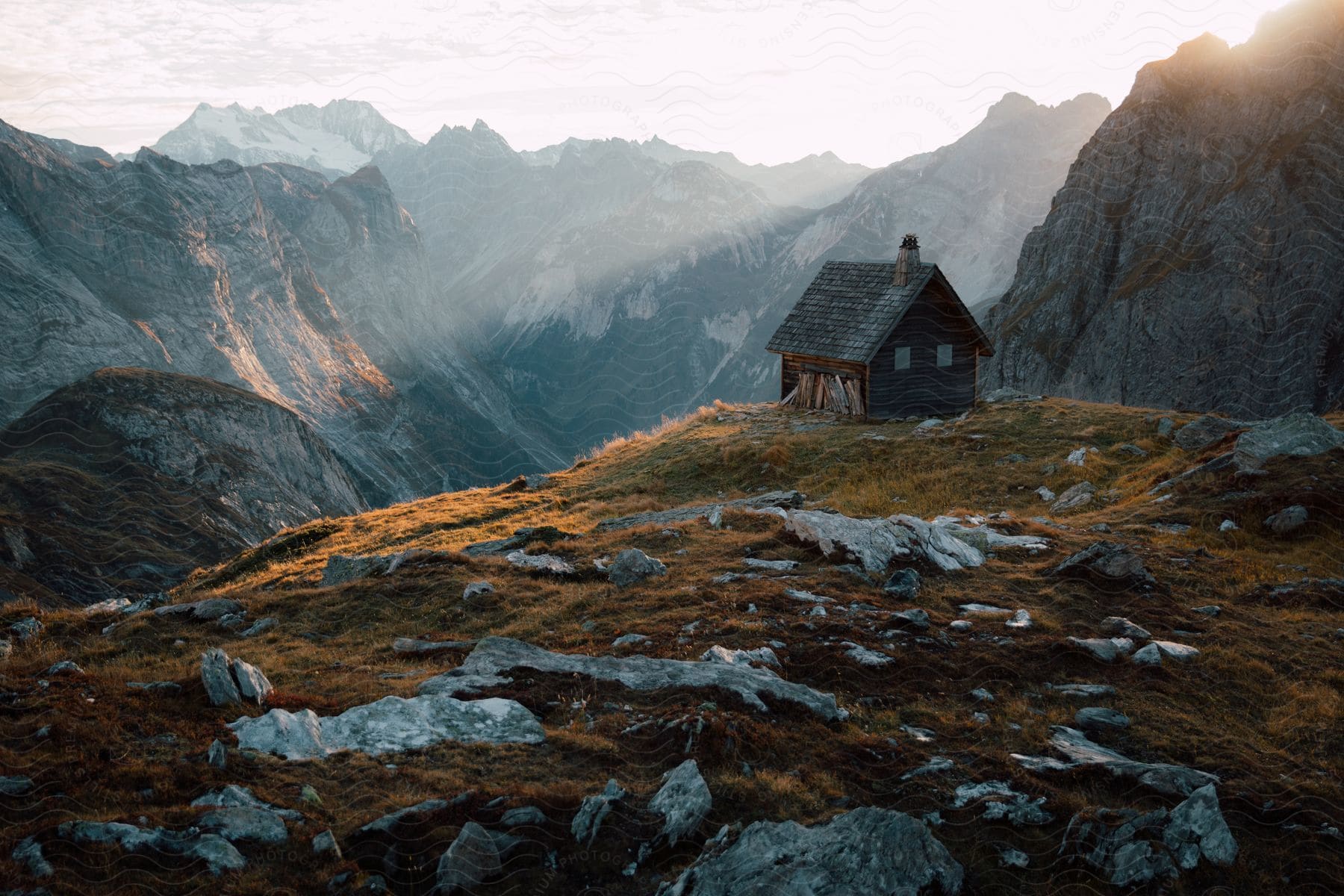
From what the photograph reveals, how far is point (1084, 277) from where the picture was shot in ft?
287

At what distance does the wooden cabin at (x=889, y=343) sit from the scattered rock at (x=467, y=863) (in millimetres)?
28222

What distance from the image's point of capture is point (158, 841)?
6074mm

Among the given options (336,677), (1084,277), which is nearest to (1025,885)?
(336,677)

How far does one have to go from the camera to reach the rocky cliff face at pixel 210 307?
97.9 metres

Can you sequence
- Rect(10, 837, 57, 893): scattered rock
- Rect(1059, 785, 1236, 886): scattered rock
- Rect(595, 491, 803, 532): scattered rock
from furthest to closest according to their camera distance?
Rect(595, 491, 803, 532): scattered rock, Rect(1059, 785, 1236, 886): scattered rock, Rect(10, 837, 57, 893): scattered rock

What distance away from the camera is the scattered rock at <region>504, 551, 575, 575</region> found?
15195 mm

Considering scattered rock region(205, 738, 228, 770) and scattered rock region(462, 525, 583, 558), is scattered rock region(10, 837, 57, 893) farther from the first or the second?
scattered rock region(462, 525, 583, 558)

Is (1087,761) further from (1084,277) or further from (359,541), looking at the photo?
(1084,277)

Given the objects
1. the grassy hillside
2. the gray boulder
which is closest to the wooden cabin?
the grassy hillside

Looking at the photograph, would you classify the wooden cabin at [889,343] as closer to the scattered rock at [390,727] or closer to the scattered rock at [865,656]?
the scattered rock at [865,656]

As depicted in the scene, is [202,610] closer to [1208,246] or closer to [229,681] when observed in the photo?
[229,681]

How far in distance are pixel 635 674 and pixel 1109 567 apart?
806 centimetres

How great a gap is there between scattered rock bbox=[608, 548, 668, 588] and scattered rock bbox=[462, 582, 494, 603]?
82.8 inches

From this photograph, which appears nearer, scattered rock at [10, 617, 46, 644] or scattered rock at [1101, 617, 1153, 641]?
scattered rock at [1101, 617, 1153, 641]
